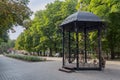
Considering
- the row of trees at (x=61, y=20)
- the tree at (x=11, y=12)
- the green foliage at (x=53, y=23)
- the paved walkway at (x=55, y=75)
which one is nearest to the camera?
the tree at (x=11, y=12)

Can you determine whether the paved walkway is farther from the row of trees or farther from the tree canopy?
the row of trees

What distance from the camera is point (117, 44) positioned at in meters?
40.5

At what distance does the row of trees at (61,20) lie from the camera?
32766 millimetres

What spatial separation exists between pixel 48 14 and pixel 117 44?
2429 cm

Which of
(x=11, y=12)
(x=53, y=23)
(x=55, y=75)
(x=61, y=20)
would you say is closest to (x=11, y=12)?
(x=11, y=12)

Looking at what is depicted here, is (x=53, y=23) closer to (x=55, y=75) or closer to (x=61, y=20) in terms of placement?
(x=61, y=20)

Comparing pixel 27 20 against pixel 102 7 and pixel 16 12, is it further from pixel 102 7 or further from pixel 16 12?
pixel 102 7

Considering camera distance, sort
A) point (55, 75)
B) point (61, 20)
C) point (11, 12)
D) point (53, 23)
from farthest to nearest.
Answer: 1. point (53, 23)
2. point (61, 20)
3. point (55, 75)
4. point (11, 12)

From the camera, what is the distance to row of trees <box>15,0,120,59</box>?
1290 inches

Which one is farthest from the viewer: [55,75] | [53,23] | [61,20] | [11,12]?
[53,23]

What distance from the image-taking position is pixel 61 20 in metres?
56.0

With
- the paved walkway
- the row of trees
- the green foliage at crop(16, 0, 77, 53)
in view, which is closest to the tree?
the row of trees

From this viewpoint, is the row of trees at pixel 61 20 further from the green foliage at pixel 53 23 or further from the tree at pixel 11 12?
the tree at pixel 11 12

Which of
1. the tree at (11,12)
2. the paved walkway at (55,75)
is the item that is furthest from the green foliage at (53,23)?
the tree at (11,12)
